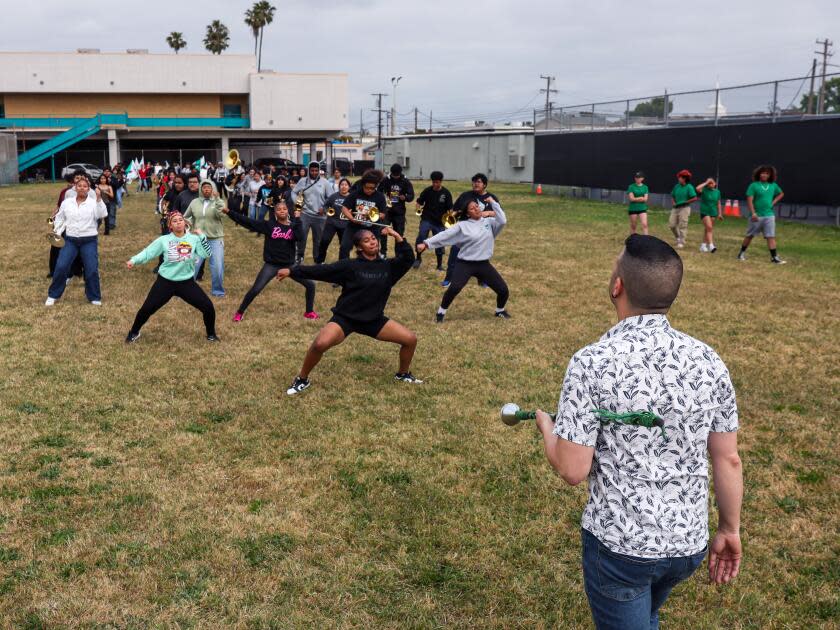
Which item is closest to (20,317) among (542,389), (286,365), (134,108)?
(286,365)

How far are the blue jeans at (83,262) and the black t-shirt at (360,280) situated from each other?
5.24m

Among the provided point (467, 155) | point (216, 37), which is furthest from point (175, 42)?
point (467, 155)

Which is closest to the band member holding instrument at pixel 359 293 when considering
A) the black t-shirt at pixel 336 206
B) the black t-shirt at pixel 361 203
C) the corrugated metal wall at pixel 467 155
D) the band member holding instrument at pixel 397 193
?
the black t-shirt at pixel 361 203

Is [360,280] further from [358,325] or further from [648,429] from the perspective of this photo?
[648,429]

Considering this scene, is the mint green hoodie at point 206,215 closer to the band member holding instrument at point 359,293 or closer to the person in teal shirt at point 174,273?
the person in teal shirt at point 174,273

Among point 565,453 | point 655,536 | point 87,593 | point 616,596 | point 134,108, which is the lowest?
point 87,593

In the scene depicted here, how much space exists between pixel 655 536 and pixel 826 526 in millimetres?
3434

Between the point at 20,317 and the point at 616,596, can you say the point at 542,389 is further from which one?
the point at 20,317

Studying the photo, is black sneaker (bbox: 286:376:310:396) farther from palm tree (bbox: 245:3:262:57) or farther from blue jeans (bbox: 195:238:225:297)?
palm tree (bbox: 245:3:262:57)

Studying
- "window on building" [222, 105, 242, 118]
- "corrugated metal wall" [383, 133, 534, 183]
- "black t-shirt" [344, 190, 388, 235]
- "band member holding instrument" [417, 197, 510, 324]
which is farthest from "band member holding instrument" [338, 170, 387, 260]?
"window on building" [222, 105, 242, 118]

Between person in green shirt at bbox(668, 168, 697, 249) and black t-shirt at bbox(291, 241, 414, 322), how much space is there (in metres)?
11.7

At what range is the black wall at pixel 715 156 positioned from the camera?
23.1m

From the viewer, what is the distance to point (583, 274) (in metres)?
15.2

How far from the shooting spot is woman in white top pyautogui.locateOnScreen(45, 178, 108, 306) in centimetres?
1130
